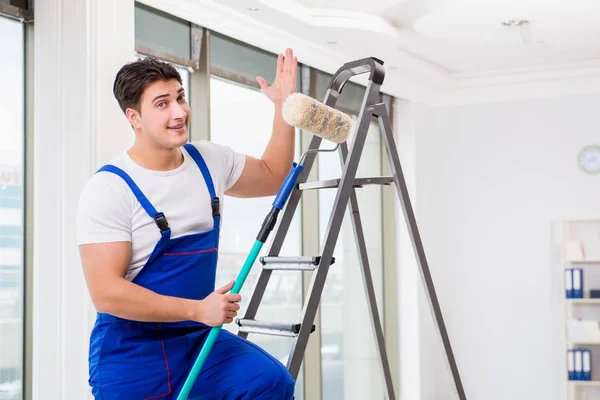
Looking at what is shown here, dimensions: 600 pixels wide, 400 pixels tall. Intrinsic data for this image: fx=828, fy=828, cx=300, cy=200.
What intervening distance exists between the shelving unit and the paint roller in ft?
12.4

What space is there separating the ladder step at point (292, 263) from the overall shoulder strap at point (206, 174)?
0.45 m

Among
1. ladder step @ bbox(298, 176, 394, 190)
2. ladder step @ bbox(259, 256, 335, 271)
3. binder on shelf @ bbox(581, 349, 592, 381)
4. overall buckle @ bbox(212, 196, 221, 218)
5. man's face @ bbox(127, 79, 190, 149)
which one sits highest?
man's face @ bbox(127, 79, 190, 149)

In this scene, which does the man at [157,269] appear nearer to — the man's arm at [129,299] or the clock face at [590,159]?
the man's arm at [129,299]

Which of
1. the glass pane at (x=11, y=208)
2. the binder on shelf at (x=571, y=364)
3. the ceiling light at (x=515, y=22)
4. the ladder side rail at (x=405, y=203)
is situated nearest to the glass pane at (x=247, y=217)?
the glass pane at (x=11, y=208)

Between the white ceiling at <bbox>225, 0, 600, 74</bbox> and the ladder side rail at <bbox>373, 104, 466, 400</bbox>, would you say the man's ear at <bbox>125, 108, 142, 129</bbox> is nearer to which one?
the ladder side rail at <bbox>373, 104, 466, 400</bbox>

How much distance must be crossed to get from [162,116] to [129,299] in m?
0.47

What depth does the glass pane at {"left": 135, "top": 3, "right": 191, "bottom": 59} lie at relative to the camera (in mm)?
3873

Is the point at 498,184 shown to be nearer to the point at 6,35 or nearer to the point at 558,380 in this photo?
the point at 558,380

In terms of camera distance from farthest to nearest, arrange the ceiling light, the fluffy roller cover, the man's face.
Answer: the ceiling light → the fluffy roller cover → the man's face

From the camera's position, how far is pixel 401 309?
6.46 metres

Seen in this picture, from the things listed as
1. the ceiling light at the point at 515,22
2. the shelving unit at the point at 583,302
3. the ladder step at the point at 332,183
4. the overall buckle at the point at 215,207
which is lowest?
the shelving unit at the point at 583,302

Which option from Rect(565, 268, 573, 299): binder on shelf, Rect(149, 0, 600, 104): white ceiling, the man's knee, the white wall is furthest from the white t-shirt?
the white wall

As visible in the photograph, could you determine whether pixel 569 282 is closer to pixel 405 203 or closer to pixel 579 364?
pixel 579 364

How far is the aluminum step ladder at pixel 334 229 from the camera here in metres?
2.46
